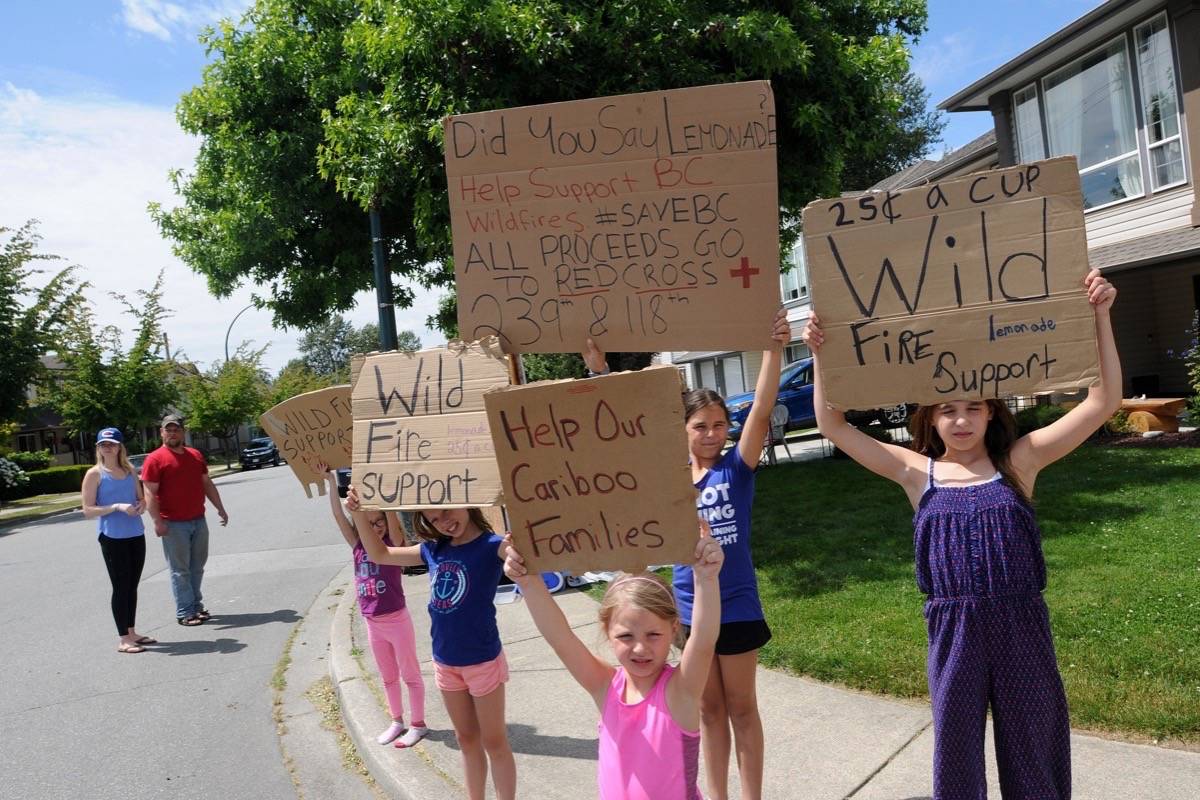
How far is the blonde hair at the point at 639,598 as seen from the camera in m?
2.46

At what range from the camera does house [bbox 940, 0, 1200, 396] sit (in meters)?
13.4

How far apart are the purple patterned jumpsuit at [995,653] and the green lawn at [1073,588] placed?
1.64m

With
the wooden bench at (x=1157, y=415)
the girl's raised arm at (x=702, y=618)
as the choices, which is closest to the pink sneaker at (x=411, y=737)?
the girl's raised arm at (x=702, y=618)

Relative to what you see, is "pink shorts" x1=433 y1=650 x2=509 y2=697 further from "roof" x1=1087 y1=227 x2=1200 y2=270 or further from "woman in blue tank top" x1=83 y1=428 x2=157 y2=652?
"roof" x1=1087 y1=227 x2=1200 y2=270

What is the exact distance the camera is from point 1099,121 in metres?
15.0

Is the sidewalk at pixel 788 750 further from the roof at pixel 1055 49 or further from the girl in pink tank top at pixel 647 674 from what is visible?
the roof at pixel 1055 49

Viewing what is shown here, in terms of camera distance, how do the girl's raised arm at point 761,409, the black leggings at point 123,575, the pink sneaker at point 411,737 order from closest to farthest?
the girl's raised arm at point 761,409 < the pink sneaker at point 411,737 < the black leggings at point 123,575

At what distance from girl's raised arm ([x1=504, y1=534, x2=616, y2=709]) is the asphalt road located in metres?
2.60

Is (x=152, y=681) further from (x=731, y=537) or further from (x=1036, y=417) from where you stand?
(x=1036, y=417)

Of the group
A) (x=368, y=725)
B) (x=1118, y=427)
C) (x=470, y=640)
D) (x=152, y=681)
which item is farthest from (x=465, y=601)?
(x=1118, y=427)

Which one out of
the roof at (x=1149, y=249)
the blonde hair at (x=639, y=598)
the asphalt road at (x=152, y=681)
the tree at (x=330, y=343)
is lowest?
the asphalt road at (x=152, y=681)

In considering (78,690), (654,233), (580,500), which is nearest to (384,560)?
(580,500)

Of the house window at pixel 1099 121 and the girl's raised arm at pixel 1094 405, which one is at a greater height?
the house window at pixel 1099 121

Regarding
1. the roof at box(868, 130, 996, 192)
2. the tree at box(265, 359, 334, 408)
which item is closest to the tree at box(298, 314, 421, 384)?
the tree at box(265, 359, 334, 408)
